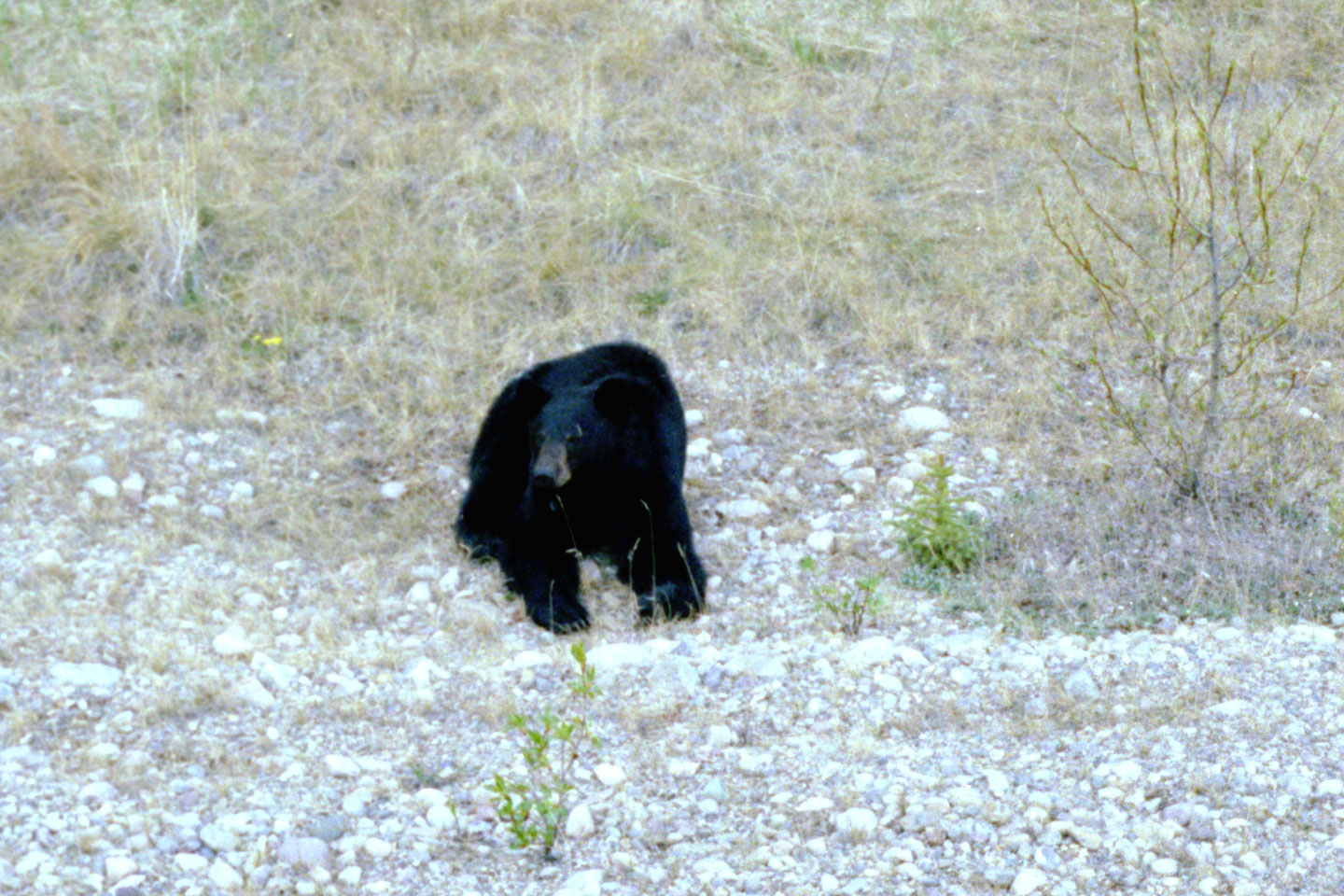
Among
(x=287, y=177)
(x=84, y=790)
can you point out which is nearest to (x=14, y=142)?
(x=287, y=177)

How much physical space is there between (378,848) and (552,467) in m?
2.12

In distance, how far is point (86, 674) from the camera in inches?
194

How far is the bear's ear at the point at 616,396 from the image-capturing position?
599 cm

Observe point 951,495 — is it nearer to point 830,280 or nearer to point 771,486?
point 771,486

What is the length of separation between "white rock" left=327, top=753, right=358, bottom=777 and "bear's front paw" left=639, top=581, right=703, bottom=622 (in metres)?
1.56

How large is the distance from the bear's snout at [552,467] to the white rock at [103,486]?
2156mm

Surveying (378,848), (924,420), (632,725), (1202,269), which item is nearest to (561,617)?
(632,725)

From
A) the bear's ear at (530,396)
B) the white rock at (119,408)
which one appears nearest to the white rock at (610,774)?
the bear's ear at (530,396)

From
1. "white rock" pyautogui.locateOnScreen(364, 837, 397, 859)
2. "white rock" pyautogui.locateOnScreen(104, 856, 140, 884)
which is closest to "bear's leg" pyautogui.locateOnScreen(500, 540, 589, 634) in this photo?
"white rock" pyautogui.locateOnScreen(364, 837, 397, 859)

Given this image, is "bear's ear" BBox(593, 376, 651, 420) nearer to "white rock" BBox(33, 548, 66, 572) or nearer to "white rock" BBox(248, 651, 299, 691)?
"white rock" BBox(248, 651, 299, 691)

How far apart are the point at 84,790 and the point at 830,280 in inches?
201

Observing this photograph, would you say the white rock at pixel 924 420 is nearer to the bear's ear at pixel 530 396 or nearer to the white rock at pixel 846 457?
the white rock at pixel 846 457

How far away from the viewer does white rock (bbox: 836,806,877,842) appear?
13.0 feet

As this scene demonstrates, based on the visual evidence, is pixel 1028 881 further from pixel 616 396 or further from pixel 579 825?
pixel 616 396
